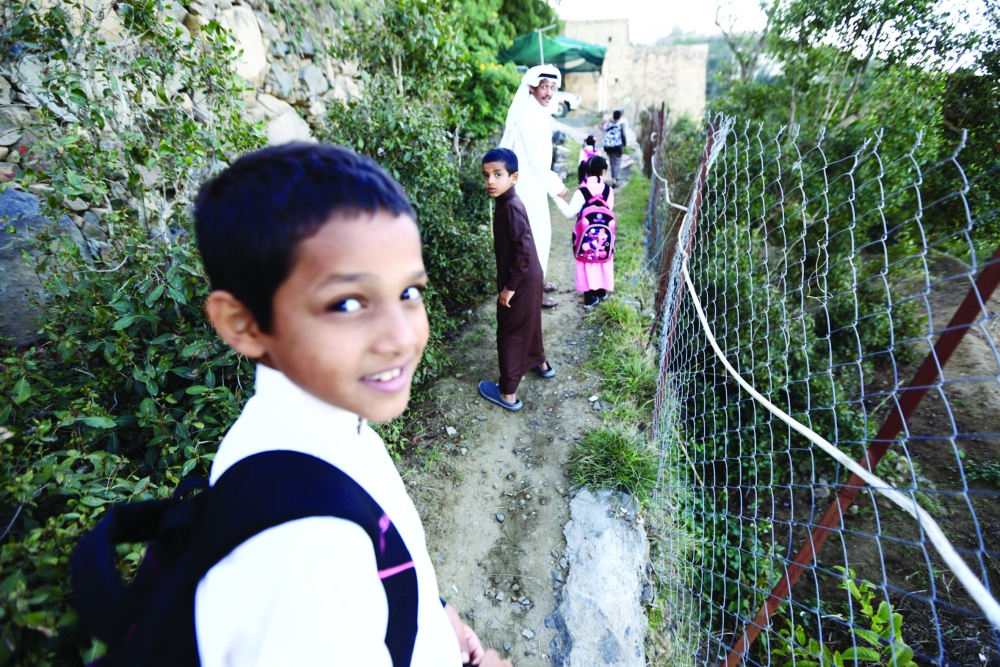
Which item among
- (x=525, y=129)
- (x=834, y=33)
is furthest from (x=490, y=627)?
(x=834, y=33)

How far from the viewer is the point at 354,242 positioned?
0.68m

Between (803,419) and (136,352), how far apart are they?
5.47m

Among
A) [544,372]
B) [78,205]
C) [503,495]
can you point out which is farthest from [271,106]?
[503,495]

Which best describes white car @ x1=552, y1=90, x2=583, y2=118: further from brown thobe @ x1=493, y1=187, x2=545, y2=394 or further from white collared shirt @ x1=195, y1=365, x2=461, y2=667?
white collared shirt @ x1=195, y1=365, x2=461, y2=667

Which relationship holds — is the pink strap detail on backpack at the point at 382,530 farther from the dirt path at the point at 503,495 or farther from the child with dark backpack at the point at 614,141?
the child with dark backpack at the point at 614,141

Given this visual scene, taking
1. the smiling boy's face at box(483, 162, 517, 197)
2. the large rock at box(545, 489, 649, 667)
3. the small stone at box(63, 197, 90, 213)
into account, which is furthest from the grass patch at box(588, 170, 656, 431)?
the small stone at box(63, 197, 90, 213)

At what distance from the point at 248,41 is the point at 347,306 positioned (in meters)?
3.88

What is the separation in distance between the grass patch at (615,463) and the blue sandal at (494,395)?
60 centimetres

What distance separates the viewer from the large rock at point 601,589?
2.11 metres

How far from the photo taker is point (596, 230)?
14.4ft

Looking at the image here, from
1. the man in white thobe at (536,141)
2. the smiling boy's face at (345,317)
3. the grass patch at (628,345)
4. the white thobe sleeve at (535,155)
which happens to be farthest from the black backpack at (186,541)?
the white thobe sleeve at (535,155)

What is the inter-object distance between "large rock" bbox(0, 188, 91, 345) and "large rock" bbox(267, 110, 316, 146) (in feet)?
5.79

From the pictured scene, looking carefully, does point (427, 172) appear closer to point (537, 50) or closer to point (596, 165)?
point (596, 165)

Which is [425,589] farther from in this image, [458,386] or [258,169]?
[458,386]
